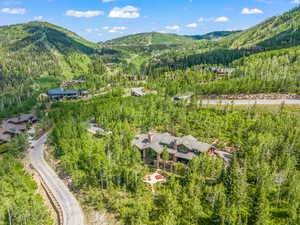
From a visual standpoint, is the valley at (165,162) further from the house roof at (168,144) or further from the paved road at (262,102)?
the paved road at (262,102)

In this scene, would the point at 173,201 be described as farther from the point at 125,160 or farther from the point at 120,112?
the point at 120,112

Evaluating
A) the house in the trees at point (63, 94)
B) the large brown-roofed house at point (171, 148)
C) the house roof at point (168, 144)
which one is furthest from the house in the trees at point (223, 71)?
the large brown-roofed house at point (171, 148)

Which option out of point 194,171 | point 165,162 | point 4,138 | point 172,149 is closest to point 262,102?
point 172,149

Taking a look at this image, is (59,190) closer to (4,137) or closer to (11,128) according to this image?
(4,137)

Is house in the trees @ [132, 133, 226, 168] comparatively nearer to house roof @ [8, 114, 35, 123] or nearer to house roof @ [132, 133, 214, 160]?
house roof @ [132, 133, 214, 160]

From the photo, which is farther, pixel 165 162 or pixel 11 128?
pixel 11 128

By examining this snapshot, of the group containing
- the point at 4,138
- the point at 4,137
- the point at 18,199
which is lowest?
the point at 18,199
